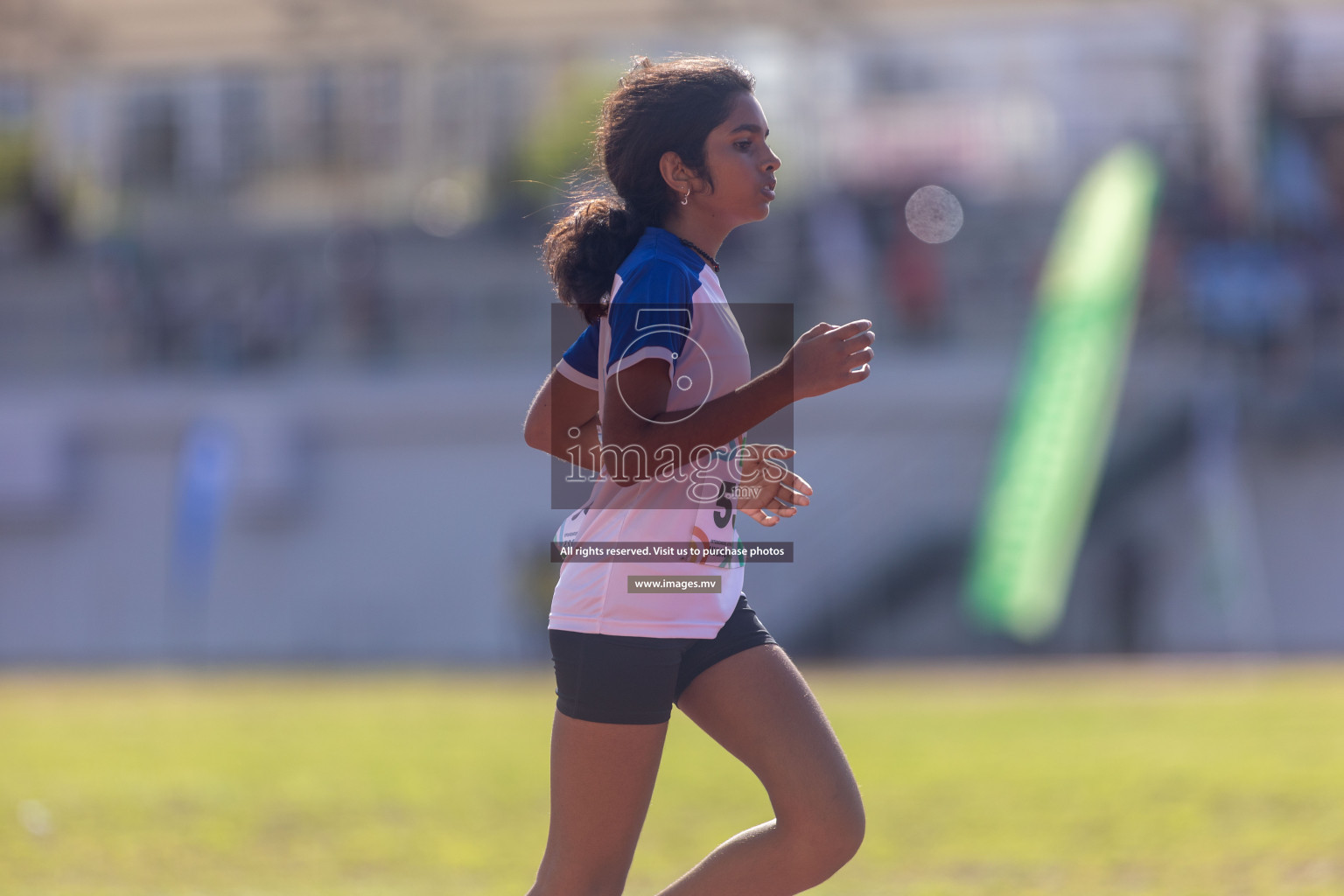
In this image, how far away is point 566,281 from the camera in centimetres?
373

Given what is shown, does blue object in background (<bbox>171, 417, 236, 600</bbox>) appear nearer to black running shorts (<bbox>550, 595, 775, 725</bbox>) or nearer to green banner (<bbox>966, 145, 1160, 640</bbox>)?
green banner (<bbox>966, 145, 1160, 640</bbox>)

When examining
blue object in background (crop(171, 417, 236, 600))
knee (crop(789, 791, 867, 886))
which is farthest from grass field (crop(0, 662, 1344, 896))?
blue object in background (crop(171, 417, 236, 600))

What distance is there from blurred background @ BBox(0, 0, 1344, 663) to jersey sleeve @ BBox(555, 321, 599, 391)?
14171mm

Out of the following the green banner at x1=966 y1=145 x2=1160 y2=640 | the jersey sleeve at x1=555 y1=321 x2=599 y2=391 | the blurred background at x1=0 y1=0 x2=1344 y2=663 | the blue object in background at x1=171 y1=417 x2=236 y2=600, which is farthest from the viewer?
the blue object in background at x1=171 y1=417 x2=236 y2=600

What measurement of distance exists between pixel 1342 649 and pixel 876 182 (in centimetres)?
960

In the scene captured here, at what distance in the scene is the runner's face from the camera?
368cm

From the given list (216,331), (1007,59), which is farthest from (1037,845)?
(1007,59)

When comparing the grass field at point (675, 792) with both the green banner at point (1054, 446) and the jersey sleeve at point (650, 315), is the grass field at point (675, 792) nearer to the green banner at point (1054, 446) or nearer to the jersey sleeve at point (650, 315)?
the jersey sleeve at point (650, 315)

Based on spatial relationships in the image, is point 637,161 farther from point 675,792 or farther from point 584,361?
point 675,792

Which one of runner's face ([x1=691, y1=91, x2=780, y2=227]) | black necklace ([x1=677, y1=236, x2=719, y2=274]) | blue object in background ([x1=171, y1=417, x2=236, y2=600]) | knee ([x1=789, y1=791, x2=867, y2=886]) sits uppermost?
runner's face ([x1=691, y1=91, x2=780, y2=227])

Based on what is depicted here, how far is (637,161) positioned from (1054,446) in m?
16.8

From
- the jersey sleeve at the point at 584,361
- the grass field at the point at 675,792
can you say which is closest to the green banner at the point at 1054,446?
the grass field at the point at 675,792

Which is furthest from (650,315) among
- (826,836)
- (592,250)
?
(826,836)

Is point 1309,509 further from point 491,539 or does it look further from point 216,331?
point 216,331
